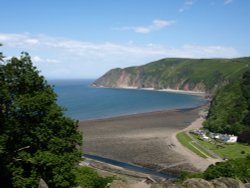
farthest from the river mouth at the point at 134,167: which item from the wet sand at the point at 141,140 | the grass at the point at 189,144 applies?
the grass at the point at 189,144

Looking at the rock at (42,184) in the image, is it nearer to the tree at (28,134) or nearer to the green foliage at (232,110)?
the tree at (28,134)

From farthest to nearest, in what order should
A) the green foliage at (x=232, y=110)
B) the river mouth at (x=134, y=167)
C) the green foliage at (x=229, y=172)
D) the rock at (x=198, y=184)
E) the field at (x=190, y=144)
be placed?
the green foliage at (x=232, y=110)
the field at (x=190, y=144)
the river mouth at (x=134, y=167)
the green foliage at (x=229, y=172)
the rock at (x=198, y=184)

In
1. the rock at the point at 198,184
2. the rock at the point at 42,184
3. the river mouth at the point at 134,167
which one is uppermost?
the rock at the point at 42,184

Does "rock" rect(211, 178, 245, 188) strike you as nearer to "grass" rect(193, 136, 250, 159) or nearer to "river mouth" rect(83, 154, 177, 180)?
"river mouth" rect(83, 154, 177, 180)

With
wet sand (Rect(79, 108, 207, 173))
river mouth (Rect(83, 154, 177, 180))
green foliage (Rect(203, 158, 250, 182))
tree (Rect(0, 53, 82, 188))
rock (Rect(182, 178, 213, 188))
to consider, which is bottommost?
river mouth (Rect(83, 154, 177, 180))

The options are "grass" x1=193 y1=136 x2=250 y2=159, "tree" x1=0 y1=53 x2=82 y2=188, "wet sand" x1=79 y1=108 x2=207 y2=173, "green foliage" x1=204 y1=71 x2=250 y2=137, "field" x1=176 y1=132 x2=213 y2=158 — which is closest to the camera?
"tree" x1=0 y1=53 x2=82 y2=188

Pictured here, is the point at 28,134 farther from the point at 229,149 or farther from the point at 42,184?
the point at 229,149

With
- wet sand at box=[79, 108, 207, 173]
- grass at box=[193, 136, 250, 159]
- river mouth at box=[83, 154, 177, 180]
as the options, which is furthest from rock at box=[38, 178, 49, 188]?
grass at box=[193, 136, 250, 159]

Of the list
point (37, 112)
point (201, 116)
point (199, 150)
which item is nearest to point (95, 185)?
point (37, 112)
